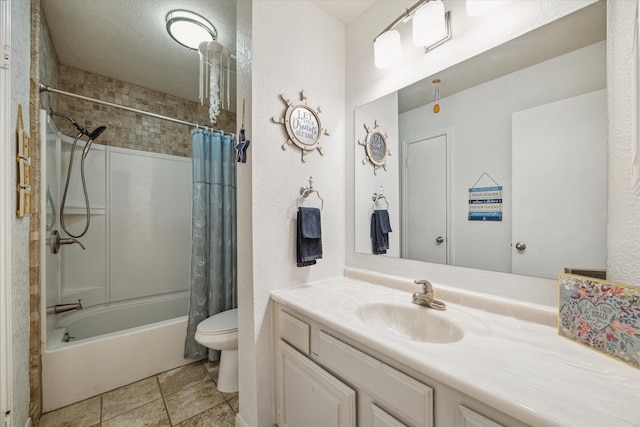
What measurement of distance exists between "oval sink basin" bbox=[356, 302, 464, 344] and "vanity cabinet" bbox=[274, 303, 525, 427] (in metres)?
0.17

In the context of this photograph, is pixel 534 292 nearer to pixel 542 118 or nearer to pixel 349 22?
pixel 542 118

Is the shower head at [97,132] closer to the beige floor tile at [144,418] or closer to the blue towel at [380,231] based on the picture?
the beige floor tile at [144,418]

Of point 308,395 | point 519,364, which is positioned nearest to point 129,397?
point 308,395

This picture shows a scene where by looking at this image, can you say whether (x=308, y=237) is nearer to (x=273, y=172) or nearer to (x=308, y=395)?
(x=273, y=172)

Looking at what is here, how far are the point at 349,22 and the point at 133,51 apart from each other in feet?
5.85

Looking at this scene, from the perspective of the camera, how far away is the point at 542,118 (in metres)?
0.88

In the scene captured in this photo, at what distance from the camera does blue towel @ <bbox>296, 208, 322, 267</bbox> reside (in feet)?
4.28

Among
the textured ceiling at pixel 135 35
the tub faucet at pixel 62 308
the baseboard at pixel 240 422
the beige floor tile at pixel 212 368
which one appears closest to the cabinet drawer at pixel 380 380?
the baseboard at pixel 240 422

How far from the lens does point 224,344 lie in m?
1.61

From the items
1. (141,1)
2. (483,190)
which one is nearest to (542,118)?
(483,190)

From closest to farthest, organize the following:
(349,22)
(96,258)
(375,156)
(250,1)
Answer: (250,1) < (375,156) < (349,22) < (96,258)

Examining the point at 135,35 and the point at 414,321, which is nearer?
the point at 414,321

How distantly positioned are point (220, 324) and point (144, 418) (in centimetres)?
60

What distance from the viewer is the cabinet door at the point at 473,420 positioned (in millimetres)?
547
